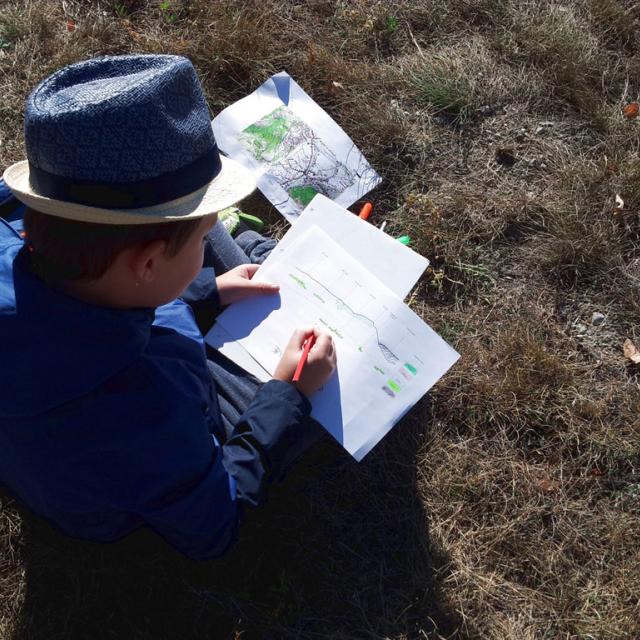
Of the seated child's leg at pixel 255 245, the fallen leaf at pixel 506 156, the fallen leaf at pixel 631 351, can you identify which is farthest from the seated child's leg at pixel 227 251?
the fallen leaf at pixel 631 351

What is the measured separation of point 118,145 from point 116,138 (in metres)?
0.01

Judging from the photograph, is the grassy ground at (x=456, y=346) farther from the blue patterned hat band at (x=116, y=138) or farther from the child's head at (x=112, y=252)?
the blue patterned hat band at (x=116, y=138)

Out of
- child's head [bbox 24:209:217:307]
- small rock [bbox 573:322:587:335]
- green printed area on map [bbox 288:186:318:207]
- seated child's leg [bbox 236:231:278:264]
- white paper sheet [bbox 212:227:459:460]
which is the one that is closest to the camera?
child's head [bbox 24:209:217:307]

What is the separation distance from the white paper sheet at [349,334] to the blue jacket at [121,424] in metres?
0.19

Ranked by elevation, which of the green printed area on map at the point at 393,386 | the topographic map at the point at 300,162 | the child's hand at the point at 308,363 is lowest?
the green printed area on map at the point at 393,386

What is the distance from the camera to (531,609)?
208 centimetres

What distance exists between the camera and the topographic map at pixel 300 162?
261 cm

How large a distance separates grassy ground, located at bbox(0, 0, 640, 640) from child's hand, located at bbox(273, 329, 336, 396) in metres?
0.44

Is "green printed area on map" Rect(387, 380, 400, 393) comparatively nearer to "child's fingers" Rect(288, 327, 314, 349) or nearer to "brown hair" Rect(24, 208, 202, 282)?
"child's fingers" Rect(288, 327, 314, 349)

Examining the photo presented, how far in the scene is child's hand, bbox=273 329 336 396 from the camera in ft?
6.21

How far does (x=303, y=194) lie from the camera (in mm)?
2607

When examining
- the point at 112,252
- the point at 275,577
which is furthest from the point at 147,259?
the point at 275,577

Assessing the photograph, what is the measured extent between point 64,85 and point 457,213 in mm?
1655

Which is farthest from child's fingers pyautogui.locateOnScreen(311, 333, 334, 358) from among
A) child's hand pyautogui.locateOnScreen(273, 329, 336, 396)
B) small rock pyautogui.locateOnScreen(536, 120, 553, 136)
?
small rock pyautogui.locateOnScreen(536, 120, 553, 136)
